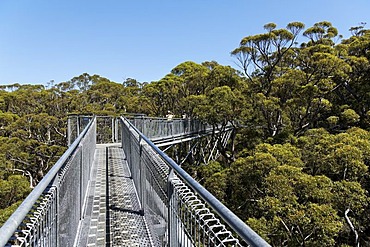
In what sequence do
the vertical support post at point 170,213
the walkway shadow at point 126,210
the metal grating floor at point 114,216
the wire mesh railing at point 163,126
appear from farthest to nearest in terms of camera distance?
the wire mesh railing at point 163,126, the walkway shadow at point 126,210, the metal grating floor at point 114,216, the vertical support post at point 170,213

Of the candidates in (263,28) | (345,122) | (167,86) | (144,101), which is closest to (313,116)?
(345,122)

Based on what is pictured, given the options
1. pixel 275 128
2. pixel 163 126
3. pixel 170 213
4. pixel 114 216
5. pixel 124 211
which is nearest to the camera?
pixel 170 213

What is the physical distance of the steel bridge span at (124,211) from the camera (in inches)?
52.2

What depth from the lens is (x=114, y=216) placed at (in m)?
4.46

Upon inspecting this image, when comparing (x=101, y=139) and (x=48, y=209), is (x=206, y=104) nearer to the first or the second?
(x=101, y=139)

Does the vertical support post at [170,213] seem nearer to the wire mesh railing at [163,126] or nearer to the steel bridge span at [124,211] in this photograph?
the steel bridge span at [124,211]

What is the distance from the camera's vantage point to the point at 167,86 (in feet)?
93.8

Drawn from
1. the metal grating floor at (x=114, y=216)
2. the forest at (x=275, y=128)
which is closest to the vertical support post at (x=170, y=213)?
the metal grating floor at (x=114, y=216)

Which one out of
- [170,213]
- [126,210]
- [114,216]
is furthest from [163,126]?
[170,213]

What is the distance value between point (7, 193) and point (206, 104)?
516 inches


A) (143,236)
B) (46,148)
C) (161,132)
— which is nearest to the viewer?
(143,236)

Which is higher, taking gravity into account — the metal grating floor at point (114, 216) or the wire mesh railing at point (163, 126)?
the wire mesh railing at point (163, 126)

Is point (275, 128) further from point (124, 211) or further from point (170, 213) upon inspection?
point (170, 213)

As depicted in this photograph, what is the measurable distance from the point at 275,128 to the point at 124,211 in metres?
20.3
